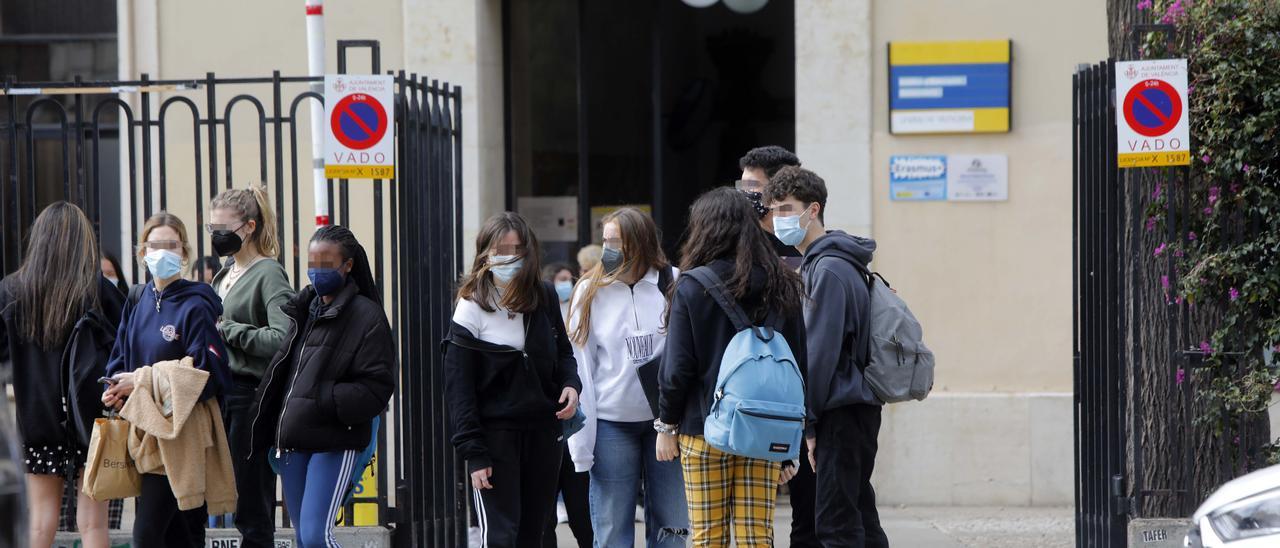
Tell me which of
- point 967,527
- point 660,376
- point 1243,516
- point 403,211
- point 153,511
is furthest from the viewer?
point 967,527

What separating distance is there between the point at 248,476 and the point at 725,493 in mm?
2220

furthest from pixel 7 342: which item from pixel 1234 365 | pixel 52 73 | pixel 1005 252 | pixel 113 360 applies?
pixel 1005 252

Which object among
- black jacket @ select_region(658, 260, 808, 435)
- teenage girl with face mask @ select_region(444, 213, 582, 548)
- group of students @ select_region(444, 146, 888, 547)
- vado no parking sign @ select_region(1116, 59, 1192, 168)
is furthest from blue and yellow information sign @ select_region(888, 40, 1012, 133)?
black jacket @ select_region(658, 260, 808, 435)

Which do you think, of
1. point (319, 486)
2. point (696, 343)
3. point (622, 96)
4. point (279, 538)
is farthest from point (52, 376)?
point (622, 96)

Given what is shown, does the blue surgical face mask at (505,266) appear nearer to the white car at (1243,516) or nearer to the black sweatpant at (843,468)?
the black sweatpant at (843,468)

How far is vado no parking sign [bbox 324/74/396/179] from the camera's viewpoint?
6.95 m

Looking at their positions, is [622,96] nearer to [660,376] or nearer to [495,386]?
[495,386]

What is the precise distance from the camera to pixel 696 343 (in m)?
5.67

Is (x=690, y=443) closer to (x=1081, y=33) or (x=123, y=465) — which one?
(x=123, y=465)

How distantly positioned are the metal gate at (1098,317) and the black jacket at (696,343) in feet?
7.66

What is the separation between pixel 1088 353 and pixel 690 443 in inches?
103

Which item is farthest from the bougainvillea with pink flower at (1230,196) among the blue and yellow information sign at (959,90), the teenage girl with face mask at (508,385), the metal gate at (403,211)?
the metal gate at (403,211)

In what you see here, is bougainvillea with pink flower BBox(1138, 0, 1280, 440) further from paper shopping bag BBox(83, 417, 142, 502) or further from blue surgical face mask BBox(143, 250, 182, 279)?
paper shopping bag BBox(83, 417, 142, 502)

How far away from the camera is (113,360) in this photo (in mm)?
6496
